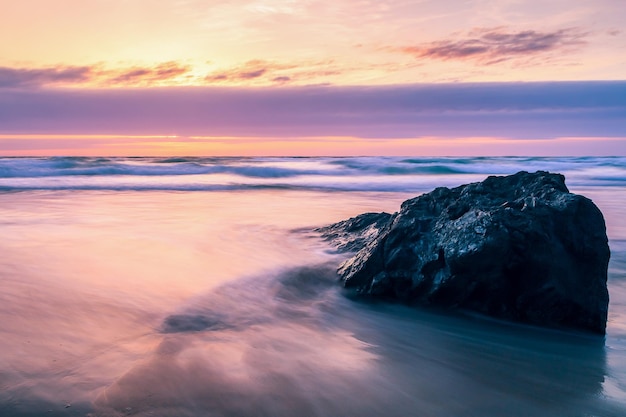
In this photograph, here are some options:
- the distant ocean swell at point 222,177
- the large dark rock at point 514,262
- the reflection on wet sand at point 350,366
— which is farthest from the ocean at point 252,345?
the distant ocean swell at point 222,177

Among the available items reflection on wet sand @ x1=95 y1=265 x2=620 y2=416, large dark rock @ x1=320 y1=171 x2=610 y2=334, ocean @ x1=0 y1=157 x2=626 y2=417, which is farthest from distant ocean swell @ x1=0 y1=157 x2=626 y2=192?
reflection on wet sand @ x1=95 y1=265 x2=620 y2=416

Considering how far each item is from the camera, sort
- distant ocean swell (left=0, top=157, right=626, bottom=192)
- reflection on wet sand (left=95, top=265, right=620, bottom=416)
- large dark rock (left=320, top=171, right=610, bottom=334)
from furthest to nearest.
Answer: distant ocean swell (left=0, top=157, right=626, bottom=192)
large dark rock (left=320, top=171, right=610, bottom=334)
reflection on wet sand (left=95, top=265, right=620, bottom=416)

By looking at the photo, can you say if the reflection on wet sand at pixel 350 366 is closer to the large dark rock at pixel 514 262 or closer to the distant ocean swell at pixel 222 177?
the large dark rock at pixel 514 262

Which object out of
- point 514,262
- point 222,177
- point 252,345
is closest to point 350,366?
point 252,345

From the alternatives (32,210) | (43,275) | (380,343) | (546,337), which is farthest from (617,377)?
(32,210)

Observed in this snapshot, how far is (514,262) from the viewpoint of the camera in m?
4.14

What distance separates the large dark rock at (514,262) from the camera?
13.4 ft

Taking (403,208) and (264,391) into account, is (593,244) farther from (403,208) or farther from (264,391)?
(264,391)

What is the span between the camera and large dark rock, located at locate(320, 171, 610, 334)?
4098mm

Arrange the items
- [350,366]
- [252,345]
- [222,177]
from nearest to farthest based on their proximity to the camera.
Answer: [350,366] → [252,345] → [222,177]

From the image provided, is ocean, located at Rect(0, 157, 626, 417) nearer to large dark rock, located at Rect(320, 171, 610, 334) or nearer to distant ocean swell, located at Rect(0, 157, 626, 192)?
large dark rock, located at Rect(320, 171, 610, 334)

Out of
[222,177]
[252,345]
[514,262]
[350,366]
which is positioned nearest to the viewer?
[350,366]

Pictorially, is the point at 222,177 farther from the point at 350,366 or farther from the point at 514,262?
the point at 350,366

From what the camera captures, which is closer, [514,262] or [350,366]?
[350,366]
